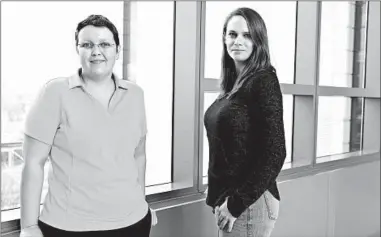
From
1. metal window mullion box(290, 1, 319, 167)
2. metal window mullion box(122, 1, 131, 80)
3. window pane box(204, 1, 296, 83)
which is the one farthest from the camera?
metal window mullion box(290, 1, 319, 167)

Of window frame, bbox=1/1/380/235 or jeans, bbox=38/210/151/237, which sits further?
window frame, bbox=1/1/380/235

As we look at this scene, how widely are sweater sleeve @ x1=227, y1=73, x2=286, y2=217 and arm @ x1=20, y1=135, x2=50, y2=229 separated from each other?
0.71m

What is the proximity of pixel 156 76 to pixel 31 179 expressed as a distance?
3.81 feet

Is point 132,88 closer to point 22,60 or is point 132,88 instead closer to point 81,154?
point 81,154

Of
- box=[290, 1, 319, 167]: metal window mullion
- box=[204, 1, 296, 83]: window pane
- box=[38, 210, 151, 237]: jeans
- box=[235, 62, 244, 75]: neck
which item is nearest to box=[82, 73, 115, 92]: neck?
box=[38, 210, 151, 237]: jeans

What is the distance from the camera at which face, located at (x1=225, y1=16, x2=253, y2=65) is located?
180cm

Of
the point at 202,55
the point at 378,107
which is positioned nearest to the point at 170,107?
the point at 202,55

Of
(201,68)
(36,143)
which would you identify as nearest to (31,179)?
(36,143)

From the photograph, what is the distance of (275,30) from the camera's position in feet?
10.6

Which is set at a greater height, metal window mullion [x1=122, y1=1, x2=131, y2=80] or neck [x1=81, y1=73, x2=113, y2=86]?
metal window mullion [x1=122, y1=1, x2=131, y2=80]

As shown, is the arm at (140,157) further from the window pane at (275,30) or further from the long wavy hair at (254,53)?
the window pane at (275,30)

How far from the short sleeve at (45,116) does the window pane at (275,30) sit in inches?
52.9

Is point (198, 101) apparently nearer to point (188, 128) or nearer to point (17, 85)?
point (188, 128)

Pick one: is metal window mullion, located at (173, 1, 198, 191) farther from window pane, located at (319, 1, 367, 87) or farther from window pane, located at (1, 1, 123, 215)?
window pane, located at (319, 1, 367, 87)
